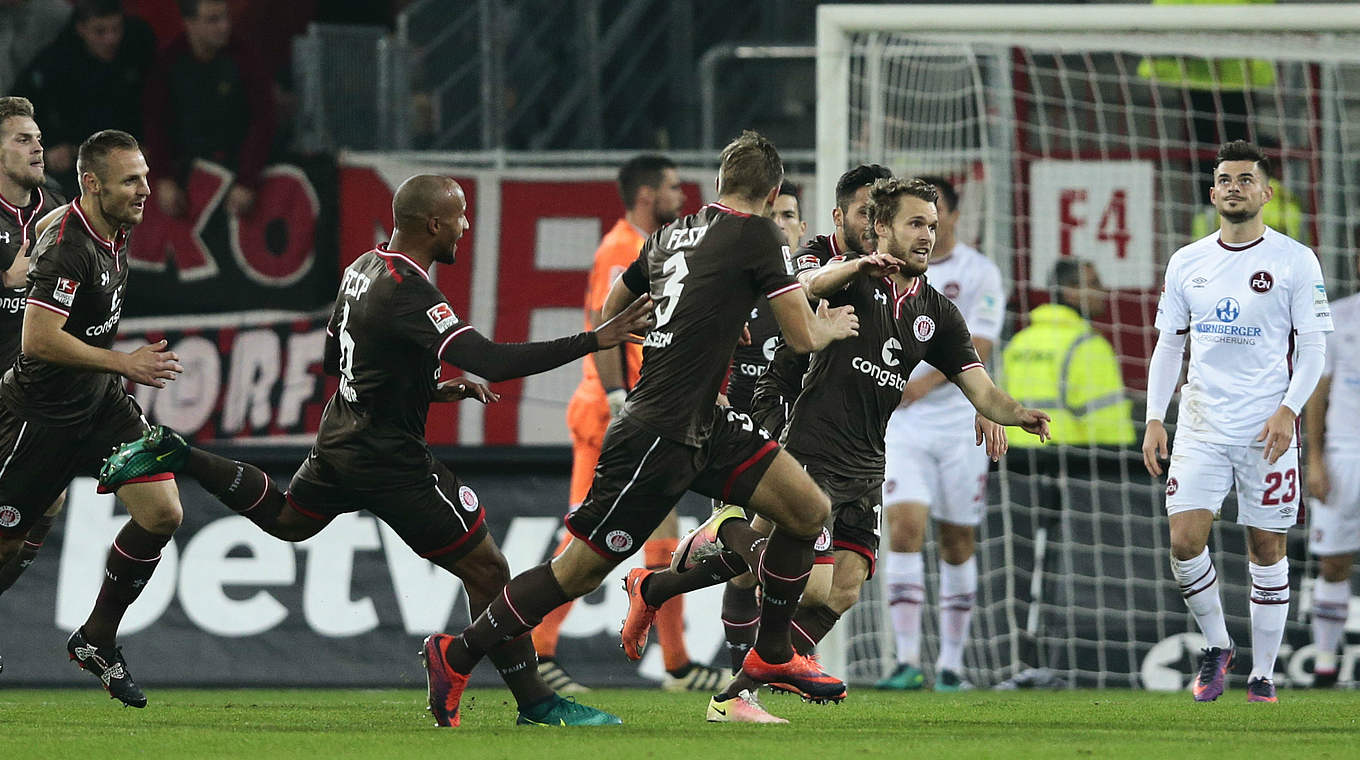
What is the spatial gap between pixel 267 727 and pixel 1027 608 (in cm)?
521

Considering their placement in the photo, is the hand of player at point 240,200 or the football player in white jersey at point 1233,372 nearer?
the football player in white jersey at point 1233,372

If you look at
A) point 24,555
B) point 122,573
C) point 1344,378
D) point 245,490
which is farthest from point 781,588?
point 1344,378

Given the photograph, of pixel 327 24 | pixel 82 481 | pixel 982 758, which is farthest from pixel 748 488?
pixel 327 24

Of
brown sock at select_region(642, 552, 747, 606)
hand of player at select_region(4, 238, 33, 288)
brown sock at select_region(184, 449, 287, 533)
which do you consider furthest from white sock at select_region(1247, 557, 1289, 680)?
hand of player at select_region(4, 238, 33, 288)

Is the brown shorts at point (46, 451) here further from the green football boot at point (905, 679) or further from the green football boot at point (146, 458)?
the green football boot at point (905, 679)

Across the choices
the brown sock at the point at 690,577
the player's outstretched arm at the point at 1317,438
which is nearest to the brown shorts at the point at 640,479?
the brown sock at the point at 690,577

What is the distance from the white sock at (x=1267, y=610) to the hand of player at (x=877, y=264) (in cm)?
292

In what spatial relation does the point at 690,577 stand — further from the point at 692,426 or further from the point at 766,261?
the point at 766,261

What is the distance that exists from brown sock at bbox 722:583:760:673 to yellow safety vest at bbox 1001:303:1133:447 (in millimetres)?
3318

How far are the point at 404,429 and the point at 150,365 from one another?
99cm

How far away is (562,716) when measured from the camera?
22.6 ft

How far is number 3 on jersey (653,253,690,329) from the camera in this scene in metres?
6.70

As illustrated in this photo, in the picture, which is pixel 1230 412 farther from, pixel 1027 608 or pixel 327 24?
pixel 327 24

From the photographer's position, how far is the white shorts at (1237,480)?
8.59 metres
